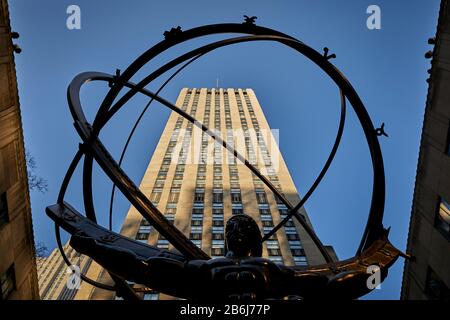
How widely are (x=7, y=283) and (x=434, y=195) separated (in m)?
12.5

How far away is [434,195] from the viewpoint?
11.4 m

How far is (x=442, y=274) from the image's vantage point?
10211mm

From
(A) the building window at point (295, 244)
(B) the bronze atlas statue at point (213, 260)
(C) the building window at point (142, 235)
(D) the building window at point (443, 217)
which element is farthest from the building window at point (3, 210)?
(A) the building window at point (295, 244)

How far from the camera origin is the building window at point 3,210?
10562mm

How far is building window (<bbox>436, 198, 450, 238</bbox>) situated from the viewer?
1052 cm

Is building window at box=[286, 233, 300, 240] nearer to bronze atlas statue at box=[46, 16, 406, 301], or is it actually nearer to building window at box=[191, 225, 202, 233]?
building window at box=[191, 225, 202, 233]

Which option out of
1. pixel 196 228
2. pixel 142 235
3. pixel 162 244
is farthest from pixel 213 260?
pixel 142 235

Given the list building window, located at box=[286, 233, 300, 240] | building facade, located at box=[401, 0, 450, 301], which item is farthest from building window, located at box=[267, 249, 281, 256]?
building facade, located at box=[401, 0, 450, 301]

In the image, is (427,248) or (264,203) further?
(264,203)

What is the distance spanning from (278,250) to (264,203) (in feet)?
22.9

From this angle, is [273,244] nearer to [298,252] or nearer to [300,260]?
[298,252]

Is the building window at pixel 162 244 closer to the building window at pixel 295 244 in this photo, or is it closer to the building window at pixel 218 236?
the building window at pixel 218 236

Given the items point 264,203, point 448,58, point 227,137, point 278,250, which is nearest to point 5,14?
point 448,58
